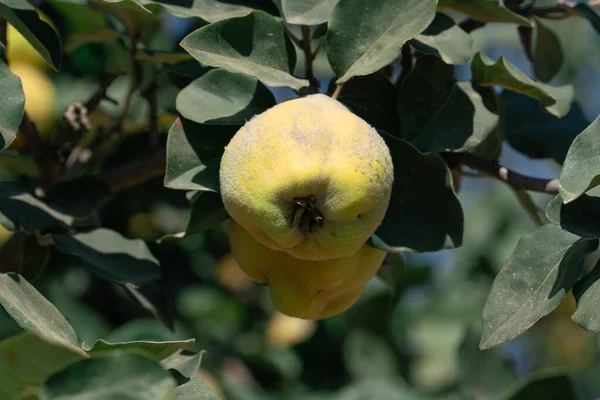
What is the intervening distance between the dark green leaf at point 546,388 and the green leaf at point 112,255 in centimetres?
65

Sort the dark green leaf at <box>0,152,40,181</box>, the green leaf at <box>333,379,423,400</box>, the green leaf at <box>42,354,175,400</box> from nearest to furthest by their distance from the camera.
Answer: the green leaf at <box>42,354,175,400</box>
the dark green leaf at <box>0,152,40,181</box>
the green leaf at <box>333,379,423,400</box>

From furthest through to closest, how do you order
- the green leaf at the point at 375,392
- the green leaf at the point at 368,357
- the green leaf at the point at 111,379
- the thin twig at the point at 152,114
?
the green leaf at the point at 368,357 < the green leaf at the point at 375,392 < the thin twig at the point at 152,114 < the green leaf at the point at 111,379

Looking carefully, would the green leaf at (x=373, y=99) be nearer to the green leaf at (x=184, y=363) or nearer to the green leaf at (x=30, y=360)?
the green leaf at (x=184, y=363)

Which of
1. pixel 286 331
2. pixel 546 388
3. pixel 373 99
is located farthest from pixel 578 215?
pixel 286 331

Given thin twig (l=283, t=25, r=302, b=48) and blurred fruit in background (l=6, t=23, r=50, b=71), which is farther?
blurred fruit in background (l=6, t=23, r=50, b=71)

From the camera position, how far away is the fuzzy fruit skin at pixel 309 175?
0.92m

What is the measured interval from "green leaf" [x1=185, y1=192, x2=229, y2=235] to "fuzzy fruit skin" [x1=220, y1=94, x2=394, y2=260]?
0.55 ft

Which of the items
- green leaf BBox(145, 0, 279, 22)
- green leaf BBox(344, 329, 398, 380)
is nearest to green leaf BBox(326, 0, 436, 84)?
green leaf BBox(145, 0, 279, 22)

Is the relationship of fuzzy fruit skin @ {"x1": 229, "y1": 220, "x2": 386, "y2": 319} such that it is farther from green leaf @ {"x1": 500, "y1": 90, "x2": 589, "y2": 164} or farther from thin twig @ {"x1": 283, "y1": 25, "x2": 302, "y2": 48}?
green leaf @ {"x1": 500, "y1": 90, "x2": 589, "y2": 164}

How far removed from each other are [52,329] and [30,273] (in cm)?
46

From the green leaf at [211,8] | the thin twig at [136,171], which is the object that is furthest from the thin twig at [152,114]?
the green leaf at [211,8]

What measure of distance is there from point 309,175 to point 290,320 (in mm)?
1778

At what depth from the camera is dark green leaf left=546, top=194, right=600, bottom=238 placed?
96cm

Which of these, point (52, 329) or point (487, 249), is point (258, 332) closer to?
point (487, 249)
